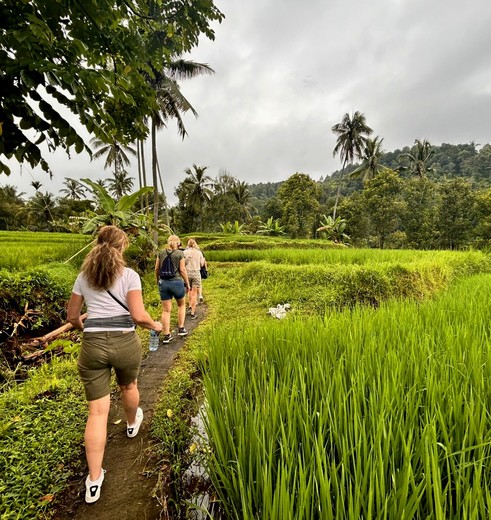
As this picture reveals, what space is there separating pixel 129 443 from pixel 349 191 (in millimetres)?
51199

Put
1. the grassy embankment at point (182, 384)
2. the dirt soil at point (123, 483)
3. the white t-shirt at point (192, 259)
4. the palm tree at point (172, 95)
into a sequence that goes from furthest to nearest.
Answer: the palm tree at point (172, 95) < the white t-shirt at point (192, 259) < the grassy embankment at point (182, 384) < the dirt soil at point (123, 483)

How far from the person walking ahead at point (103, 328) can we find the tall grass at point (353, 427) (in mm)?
638

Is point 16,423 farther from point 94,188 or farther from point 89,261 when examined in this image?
point 94,188

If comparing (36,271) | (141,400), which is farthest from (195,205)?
(141,400)

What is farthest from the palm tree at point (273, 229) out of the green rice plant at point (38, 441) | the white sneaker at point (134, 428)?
the white sneaker at point (134, 428)

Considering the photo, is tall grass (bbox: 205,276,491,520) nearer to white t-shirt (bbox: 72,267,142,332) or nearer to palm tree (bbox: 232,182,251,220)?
white t-shirt (bbox: 72,267,142,332)

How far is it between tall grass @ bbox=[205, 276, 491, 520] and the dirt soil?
1.45 feet

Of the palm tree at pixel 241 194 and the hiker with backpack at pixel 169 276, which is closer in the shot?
the hiker with backpack at pixel 169 276

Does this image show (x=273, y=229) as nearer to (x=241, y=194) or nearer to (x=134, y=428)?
(x=241, y=194)

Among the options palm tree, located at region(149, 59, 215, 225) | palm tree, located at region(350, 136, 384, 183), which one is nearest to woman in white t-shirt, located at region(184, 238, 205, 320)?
palm tree, located at region(149, 59, 215, 225)

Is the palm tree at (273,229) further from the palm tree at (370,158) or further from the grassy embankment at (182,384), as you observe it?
the grassy embankment at (182,384)

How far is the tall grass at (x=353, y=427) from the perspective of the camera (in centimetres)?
110

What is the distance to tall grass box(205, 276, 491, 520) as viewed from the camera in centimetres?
110

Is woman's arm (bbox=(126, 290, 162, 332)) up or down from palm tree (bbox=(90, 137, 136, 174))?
down
